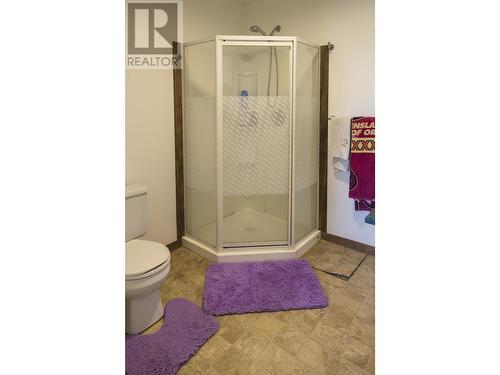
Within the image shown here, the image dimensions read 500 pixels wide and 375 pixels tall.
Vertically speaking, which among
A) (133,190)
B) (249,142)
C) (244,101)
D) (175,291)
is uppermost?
(244,101)

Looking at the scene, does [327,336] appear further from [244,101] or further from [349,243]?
[244,101]

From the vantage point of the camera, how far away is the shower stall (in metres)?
2.34

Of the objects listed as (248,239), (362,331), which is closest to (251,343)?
(362,331)

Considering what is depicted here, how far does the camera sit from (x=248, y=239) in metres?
2.57

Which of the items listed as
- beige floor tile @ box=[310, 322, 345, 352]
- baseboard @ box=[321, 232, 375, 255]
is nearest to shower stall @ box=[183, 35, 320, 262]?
baseboard @ box=[321, 232, 375, 255]

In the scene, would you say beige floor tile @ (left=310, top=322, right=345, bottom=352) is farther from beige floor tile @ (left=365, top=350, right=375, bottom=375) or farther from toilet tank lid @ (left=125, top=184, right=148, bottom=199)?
toilet tank lid @ (left=125, top=184, right=148, bottom=199)

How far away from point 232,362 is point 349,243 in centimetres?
168

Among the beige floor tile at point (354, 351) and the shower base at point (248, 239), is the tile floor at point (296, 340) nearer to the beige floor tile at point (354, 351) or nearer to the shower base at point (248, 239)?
the beige floor tile at point (354, 351)

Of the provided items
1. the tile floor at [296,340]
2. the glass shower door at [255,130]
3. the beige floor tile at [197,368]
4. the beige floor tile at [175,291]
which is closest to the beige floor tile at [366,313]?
the tile floor at [296,340]

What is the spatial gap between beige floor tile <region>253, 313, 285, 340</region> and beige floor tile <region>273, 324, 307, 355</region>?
3 cm
